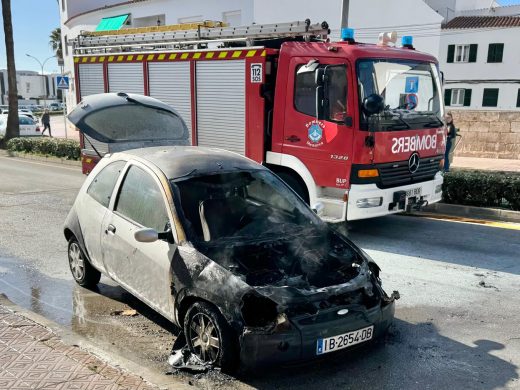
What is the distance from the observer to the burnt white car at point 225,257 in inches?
143

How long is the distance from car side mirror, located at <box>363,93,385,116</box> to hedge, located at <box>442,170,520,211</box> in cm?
359

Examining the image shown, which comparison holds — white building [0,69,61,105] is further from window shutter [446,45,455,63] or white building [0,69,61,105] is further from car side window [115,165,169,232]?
car side window [115,165,169,232]

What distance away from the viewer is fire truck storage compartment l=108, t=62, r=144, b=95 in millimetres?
10500

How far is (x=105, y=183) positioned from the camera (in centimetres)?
523

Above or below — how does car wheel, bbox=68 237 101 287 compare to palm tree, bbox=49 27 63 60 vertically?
below

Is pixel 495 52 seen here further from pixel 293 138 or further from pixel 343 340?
pixel 343 340

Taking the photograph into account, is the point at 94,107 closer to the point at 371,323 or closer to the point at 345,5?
the point at 371,323

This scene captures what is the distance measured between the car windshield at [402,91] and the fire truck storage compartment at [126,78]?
5.19 m

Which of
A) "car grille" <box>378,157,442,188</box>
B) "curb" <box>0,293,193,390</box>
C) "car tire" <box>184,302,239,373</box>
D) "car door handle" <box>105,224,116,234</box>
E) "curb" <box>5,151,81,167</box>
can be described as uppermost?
"car grille" <box>378,157,442,188</box>

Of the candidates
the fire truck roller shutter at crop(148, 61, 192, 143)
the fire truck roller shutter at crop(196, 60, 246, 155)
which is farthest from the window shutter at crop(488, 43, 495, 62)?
the fire truck roller shutter at crop(196, 60, 246, 155)

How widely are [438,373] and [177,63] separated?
743cm

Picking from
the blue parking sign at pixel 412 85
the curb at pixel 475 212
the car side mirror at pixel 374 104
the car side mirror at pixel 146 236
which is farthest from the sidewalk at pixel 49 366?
the curb at pixel 475 212

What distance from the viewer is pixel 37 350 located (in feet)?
12.9

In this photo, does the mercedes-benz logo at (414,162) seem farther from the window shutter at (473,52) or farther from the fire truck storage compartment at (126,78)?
the window shutter at (473,52)
